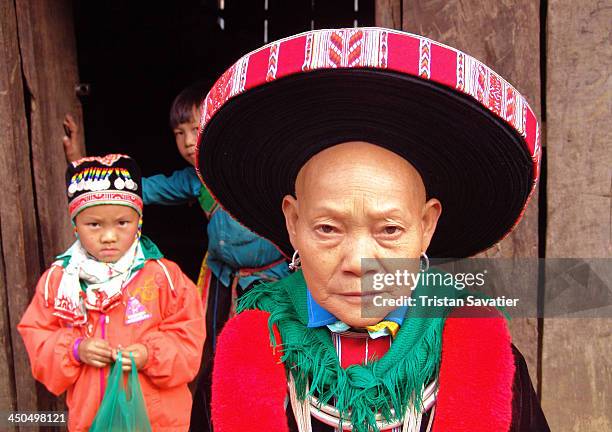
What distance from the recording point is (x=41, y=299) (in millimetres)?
2357

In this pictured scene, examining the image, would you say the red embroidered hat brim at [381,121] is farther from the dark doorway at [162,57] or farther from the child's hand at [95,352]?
the dark doorway at [162,57]

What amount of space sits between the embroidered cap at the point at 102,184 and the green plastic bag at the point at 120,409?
65 cm

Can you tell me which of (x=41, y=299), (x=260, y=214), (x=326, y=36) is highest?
(x=326, y=36)

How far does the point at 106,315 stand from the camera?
7.76ft

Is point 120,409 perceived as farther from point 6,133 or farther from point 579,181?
point 579,181

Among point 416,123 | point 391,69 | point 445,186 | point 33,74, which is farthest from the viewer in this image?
point 33,74

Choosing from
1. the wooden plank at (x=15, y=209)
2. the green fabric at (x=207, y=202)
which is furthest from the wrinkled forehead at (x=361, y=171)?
the wooden plank at (x=15, y=209)

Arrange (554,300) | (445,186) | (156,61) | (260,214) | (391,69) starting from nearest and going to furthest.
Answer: (391,69)
(445,186)
(260,214)
(554,300)
(156,61)

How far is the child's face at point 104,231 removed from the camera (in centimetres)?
234

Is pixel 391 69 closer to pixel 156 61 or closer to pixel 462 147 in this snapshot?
pixel 462 147

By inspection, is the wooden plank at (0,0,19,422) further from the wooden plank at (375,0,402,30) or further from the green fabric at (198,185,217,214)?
the wooden plank at (375,0,402,30)

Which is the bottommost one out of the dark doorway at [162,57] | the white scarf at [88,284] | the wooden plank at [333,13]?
the white scarf at [88,284]

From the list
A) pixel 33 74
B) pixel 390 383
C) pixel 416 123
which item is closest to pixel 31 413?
pixel 33 74

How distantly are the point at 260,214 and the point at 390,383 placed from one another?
56 centimetres
